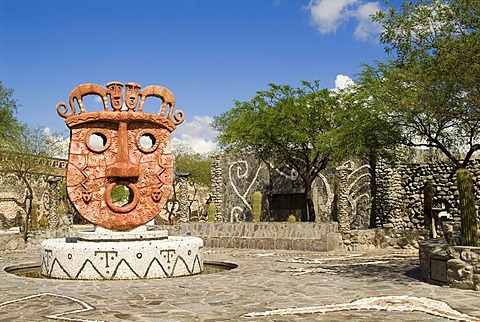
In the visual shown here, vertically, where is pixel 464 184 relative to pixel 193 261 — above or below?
above

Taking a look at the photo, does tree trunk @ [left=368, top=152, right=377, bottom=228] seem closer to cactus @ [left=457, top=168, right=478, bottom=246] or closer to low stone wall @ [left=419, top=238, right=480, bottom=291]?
cactus @ [left=457, top=168, right=478, bottom=246]

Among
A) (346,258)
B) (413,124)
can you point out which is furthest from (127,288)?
(413,124)

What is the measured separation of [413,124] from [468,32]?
5.22 metres

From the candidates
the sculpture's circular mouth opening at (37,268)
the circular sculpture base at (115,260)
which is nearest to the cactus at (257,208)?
the sculpture's circular mouth opening at (37,268)

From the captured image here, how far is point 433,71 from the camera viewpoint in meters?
10.6

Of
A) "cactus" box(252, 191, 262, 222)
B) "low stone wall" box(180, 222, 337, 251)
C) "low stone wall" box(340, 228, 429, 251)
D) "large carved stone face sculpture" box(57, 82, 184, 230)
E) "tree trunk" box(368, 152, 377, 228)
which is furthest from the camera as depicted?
"cactus" box(252, 191, 262, 222)

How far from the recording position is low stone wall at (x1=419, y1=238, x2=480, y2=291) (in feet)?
29.3

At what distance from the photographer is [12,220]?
33.9 meters

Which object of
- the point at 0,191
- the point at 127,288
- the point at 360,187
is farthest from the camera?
the point at 0,191

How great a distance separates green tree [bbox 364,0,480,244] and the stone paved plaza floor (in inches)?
109

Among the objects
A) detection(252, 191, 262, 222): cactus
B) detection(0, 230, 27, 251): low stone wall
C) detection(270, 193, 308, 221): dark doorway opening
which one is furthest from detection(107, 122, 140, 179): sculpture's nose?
detection(270, 193, 308, 221): dark doorway opening

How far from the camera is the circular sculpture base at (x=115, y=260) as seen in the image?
1084 cm

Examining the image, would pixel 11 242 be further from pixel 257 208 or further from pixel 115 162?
pixel 257 208

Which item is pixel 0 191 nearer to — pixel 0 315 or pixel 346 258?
pixel 346 258
